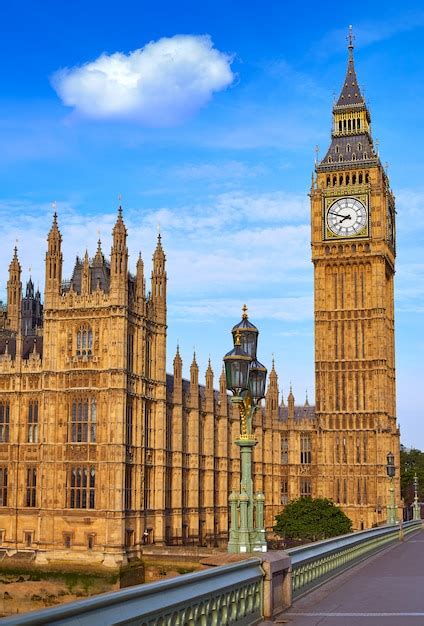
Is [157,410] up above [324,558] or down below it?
above

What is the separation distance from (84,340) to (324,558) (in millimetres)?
40339

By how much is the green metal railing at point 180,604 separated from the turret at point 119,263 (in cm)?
4568

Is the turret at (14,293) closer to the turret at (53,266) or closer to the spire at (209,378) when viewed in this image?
the turret at (53,266)

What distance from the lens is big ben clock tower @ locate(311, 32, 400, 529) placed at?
91.9 metres

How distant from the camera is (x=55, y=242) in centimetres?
6206

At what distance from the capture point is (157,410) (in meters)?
64.5

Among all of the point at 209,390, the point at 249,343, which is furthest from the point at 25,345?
the point at 249,343

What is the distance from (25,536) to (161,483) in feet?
32.7

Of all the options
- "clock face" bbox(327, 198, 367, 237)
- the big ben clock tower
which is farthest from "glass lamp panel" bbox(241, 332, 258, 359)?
"clock face" bbox(327, 198, 367, 237)

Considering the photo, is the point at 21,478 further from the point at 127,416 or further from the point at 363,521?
the point at 363,521

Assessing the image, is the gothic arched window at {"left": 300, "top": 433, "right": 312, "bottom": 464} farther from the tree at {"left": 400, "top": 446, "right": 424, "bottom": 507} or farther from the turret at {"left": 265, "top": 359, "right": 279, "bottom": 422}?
the tree at {"left": 400, "top": 446, "right": 424, "bottom": 507}

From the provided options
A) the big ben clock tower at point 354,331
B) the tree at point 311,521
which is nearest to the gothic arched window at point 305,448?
the big ben clock tower at point 354,331

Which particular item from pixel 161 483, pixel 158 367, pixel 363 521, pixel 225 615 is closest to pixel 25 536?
pixel 161 483

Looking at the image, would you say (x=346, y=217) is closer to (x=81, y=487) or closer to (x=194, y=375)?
(x=194, y=375)
